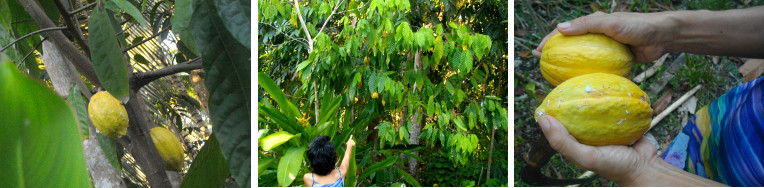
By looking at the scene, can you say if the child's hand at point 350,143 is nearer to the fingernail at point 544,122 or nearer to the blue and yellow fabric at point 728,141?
the fingernail at point 544,122

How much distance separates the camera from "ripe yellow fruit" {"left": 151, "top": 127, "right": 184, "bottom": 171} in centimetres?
74

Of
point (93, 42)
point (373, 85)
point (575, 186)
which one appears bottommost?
point (575, 186)

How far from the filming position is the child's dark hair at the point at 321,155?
712 mm

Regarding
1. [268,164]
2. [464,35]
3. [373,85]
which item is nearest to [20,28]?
[268,164]

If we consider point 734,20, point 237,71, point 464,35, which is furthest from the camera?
point 464,35

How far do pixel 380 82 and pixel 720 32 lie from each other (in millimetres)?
452

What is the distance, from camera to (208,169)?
1.62ft

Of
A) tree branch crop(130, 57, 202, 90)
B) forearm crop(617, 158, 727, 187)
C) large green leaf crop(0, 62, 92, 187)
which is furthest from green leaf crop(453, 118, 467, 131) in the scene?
large green leaf crop(0, 62, 92, 187)

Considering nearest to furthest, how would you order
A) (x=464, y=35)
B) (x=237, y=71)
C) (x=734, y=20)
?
(x=237, y=71) → (x=734, y=20) → (x=464, y=35)

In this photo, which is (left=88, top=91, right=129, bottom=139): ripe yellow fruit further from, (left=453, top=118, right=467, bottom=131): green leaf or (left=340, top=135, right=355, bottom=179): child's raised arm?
(left=453, top=118, right=467, bottom=131): green leaf

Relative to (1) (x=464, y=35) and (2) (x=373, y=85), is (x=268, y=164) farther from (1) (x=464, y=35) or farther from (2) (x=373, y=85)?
(1) (x=464, y=35)

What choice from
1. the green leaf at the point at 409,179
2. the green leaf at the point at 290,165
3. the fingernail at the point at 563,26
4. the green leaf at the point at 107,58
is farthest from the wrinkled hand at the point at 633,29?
the green leaf at the point at 107,58

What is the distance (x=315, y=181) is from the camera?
2.33 feet

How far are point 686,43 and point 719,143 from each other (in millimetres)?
159
